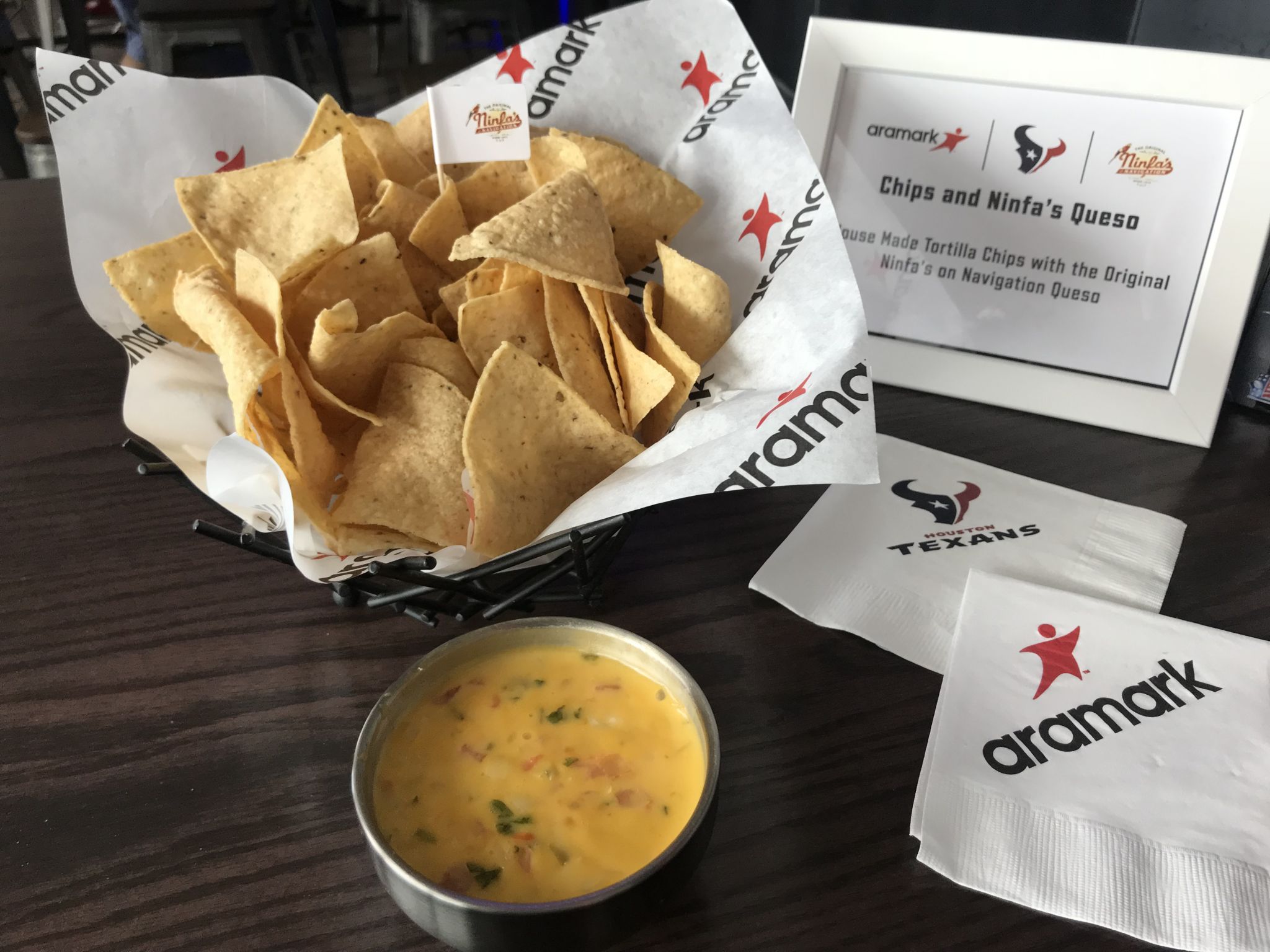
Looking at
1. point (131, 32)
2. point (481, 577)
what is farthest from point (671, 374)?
point (131, 32)

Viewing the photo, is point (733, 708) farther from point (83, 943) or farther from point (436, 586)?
point (83, 943)

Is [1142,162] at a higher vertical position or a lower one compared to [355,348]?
higher

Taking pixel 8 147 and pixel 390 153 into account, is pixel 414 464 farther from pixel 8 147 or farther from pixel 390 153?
pixel 8 147

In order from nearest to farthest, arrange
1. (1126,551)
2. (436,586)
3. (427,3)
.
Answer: (436,586) < (1126,551) < (427,3)

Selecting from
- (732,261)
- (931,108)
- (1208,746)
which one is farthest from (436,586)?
(931,108)

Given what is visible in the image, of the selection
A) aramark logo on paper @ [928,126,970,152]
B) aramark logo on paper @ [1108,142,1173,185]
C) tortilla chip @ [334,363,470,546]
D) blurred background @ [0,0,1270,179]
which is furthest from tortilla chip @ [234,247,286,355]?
blurred background @ [0,0,1270,179]

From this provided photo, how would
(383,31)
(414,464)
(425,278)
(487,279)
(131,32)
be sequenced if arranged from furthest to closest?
(383,31) → (131,32) → (425,278) → (487,279) → (414,464)

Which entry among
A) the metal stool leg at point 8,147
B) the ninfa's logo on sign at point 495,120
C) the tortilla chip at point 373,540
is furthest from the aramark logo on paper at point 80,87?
the metal stool leg at point 8,147

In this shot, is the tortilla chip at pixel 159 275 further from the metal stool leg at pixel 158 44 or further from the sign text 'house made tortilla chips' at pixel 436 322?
the metal stool leg at pixel 158 44
